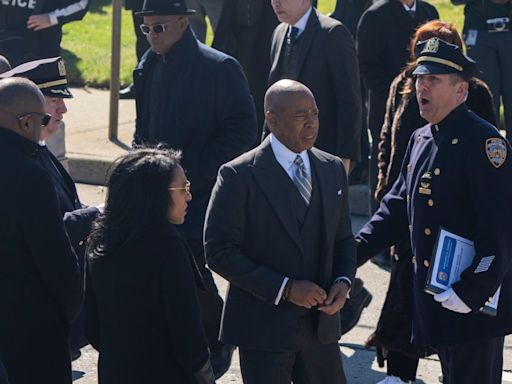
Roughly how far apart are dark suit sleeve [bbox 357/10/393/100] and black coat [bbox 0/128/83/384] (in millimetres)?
3866

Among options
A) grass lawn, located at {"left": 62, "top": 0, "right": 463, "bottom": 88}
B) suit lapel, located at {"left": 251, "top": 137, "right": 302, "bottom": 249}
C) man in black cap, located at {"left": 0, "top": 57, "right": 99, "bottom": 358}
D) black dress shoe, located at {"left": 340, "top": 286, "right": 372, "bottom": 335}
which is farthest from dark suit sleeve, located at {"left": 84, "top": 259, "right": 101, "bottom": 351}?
grass lawn, located at {"left": 62, "top": 0, "right": 463, "bottom": 88}

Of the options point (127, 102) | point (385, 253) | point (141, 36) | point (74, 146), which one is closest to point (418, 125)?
point (385, 253)

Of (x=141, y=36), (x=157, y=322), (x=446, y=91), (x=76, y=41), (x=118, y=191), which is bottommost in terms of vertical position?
(x=76, y=41)

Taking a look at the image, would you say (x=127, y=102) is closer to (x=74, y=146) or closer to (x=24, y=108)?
(x=74, y=146)

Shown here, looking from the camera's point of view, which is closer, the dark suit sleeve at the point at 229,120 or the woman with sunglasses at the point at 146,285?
the woman with sunglasses at the point at 146,285

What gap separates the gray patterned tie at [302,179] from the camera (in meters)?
5.07

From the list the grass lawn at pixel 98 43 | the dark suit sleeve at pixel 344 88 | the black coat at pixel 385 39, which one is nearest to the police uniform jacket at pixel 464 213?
the dark suit sleeve at pixel 344 88

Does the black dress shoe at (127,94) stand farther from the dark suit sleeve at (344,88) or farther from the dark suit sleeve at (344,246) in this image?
the dark suit sleeve at (344,246)

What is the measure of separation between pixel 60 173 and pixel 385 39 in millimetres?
3518

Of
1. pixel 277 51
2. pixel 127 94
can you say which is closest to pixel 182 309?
pixel 277 51

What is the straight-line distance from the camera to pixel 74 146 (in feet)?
36.6

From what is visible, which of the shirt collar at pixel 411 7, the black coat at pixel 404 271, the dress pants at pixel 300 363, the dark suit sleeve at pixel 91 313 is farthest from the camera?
the shirt collar at pixel 411 7

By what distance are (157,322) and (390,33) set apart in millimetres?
4398

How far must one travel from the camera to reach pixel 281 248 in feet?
16.5
